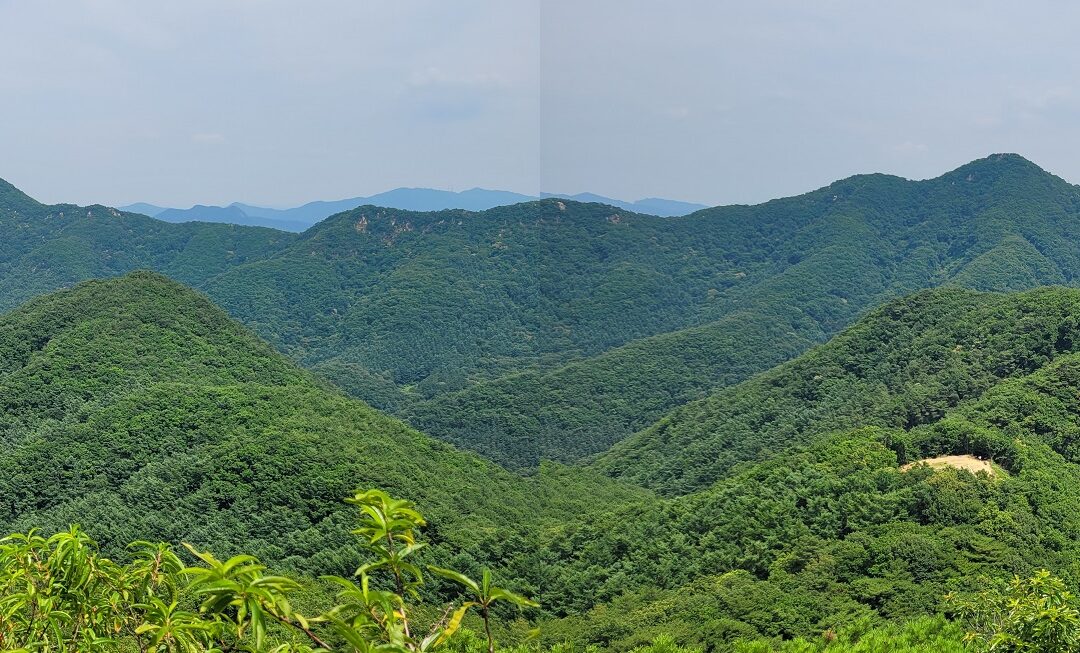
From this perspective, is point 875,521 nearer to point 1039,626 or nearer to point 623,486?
point 1039,626

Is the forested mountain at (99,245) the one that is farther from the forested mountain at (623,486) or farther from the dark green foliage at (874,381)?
the dark green foliage at (874,381)

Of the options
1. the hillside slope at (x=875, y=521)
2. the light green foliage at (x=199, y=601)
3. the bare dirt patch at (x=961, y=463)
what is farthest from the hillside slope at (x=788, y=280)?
the light green foliage at (x=199, y=601)

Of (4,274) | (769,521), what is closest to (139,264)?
(4,274)

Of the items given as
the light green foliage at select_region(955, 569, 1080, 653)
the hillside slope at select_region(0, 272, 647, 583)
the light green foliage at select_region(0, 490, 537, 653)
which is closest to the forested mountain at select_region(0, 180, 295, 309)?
the hillside slope at select_region(0, 272, 647, 583)

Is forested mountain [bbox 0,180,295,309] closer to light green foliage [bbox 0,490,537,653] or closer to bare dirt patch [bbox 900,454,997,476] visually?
bare dirt patch [bbox 900,454,997,476]

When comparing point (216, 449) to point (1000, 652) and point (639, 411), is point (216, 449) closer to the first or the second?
point (1000, 652)
